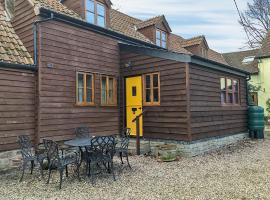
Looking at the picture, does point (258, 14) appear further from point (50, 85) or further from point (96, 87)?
point (50, 85)

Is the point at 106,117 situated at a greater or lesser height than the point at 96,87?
lesser

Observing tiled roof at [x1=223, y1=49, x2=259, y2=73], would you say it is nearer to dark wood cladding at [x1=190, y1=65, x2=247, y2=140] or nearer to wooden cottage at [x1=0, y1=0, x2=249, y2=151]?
dark wood cladding at [x1=190, y1=65, x2=247, y2=140]

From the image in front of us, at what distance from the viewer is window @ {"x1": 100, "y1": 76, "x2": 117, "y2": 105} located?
452 inches

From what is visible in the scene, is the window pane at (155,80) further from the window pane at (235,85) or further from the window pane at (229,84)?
the window pane at (235,85)

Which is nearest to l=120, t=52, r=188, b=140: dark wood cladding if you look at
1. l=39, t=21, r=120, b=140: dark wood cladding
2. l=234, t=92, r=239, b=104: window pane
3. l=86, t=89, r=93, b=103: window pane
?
l=39, t=21, r=120, b=140: dark wood cladding

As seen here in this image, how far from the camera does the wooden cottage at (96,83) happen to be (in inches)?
352

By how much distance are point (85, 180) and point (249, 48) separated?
30117 millimetres

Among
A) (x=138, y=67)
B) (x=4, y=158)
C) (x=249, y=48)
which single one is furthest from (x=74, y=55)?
(x=249, y=48)

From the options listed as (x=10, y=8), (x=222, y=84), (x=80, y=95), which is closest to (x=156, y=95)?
(x=80, y=95)

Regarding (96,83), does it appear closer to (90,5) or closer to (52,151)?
(90,5)

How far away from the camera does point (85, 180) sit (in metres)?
7.04

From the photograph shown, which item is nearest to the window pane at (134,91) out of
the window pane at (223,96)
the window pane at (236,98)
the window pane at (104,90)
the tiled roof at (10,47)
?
the window pane at (104,90)

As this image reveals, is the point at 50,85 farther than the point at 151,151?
No

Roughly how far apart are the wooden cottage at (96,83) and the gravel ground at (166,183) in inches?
71.2
